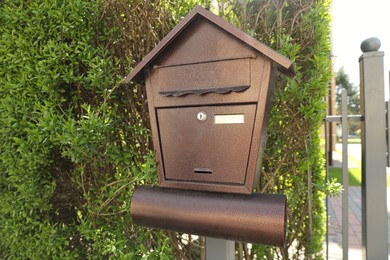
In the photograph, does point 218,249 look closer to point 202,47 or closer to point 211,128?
point 211,128

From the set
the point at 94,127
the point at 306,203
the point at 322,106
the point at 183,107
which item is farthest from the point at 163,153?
the point at 306,203

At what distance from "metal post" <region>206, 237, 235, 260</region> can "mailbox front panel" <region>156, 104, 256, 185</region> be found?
38 centimetres

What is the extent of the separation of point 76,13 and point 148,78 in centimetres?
80

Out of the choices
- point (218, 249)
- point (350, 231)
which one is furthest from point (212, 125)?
point (350, 231)

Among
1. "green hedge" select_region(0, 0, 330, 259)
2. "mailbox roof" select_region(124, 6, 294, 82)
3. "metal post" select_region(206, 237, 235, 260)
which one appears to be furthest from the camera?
"green hedge" select_region(0, 0, 330, 259)

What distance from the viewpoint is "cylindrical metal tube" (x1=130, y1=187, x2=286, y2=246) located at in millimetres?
1032

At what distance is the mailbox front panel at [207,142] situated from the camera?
1081 millimetres

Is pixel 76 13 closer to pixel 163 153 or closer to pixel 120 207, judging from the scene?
pixel 163 153

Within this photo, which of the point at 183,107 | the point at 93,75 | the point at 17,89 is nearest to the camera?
the point at 183,107

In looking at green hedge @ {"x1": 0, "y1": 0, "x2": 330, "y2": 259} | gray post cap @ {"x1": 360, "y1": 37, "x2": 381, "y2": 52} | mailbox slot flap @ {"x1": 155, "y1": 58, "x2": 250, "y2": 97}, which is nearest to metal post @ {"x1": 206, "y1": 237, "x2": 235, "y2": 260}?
green hedge @ {"x1": 0, "y1": 0, "x2": 330, "y2": 259}

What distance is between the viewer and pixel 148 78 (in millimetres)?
1271

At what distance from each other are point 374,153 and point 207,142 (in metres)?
1.14

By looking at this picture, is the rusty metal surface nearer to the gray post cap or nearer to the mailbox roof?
the mailbox roof

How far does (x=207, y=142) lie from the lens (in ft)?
3.72
